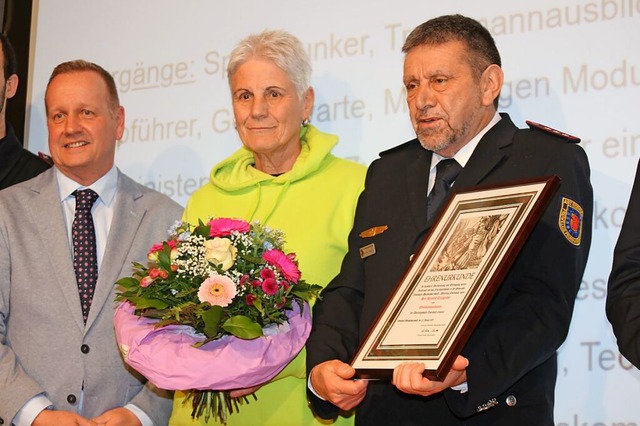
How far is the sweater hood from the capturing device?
357 cm

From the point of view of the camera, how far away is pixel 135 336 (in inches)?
114

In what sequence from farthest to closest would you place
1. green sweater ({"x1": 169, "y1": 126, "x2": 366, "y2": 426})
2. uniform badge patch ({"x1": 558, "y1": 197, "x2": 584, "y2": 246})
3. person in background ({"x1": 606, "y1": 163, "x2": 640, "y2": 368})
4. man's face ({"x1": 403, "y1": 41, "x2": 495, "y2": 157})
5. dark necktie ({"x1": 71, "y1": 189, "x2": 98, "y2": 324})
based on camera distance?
dark necktie ({"x1": 71, "y1": 189, "x2": 98, "y2": 324}) < green sweater ({"x1": 169, "y1": 126, "x2": 366, "y2": 426}) < man's face ({"x1": 403, "y1": 41, "x2": 495, "y2": 157}) < uniform badge patch ({"x1": 558, "y1": 197, "x2": 584, "y2": 246}) < person in background ({"x1": 606, "y1": 163, "x2": 640, "y2": 368})

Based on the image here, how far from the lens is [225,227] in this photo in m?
2.96

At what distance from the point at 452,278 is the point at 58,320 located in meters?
1.62

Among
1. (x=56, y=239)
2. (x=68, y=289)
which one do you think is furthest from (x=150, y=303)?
(x=56, y=239)

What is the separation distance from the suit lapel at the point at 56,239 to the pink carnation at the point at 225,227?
0.80 m

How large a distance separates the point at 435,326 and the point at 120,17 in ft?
9.82

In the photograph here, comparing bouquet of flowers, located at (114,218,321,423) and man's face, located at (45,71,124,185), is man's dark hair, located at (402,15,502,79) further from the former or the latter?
man's face, located at (45,71,124,185)

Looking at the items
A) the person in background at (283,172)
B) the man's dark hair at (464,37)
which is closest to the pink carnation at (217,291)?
the person in background at (283,172)

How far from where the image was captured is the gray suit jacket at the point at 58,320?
341 centimetres

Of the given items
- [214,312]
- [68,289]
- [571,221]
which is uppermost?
[571,221]

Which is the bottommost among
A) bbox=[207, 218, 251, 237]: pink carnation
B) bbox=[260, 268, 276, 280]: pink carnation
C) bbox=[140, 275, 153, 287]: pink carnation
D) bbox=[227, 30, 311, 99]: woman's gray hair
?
bbox=[140, 275, 153, 287]: pink carnation

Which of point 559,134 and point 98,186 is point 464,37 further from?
point 98,186

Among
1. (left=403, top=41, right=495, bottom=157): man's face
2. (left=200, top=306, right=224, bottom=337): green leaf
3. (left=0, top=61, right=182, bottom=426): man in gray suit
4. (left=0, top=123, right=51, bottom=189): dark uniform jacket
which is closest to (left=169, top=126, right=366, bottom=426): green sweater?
(left=0, top=61, right=182, bottom=426): man in gray suit
